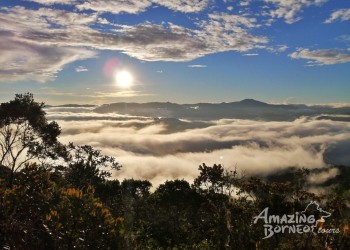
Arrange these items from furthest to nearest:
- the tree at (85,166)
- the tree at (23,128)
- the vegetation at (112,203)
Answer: the tree at (85,166) → the tree at (23,128) → the vegetation at (112,203)

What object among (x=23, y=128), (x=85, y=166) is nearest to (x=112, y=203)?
(x=85, y=166)

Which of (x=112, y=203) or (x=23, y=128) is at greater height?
(x=23, y=128)

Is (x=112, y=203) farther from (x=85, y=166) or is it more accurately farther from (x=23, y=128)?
(x=23, y=128)

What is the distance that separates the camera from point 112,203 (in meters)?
68.1

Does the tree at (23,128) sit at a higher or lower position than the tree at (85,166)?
higher

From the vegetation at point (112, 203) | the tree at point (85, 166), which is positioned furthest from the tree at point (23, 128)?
the tree at point (85, 166)

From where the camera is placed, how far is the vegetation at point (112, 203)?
17.1 metres

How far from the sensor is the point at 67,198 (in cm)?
1716

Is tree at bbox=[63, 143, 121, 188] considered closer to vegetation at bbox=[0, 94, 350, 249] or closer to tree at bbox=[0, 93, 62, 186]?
vegetation at bbox=[0, 94, 350, 249]

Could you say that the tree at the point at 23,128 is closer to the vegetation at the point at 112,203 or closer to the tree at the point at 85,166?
the vegetation at the point at 112,203

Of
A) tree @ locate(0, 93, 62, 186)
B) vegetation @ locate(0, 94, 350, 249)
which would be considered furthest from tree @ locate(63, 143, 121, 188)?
tree @ locate(0, 93, 62, 186)

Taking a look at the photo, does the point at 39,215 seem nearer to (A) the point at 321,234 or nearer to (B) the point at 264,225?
(A) the point at 321,234

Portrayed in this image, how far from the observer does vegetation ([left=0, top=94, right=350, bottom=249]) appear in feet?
56.0

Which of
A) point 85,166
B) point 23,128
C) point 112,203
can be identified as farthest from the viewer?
point 112,203
